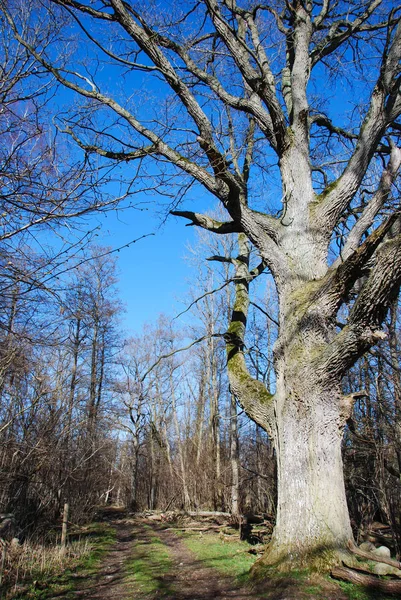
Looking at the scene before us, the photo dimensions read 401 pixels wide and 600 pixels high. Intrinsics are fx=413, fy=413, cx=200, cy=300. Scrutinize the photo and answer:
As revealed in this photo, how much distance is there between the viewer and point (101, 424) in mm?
16891

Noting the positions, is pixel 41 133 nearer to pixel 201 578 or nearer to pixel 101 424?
pixel 201 578

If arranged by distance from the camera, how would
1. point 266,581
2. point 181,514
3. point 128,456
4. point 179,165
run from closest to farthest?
point 266,581
point 179,165
point 181,514
point 128,456

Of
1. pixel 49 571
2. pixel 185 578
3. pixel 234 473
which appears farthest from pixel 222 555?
pixel 234 473

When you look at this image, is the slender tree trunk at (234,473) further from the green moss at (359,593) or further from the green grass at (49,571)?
the green moss at (359,593)

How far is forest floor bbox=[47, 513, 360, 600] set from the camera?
3.64m

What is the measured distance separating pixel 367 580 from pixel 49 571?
4.24m

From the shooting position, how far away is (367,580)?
11.6 ft

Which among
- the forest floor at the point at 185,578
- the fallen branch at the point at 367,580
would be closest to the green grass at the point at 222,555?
the forest floor at the point at 185,578

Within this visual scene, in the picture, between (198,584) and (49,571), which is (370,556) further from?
(49,571)

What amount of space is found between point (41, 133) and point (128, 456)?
78.2 ft

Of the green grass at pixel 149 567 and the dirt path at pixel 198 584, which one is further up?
the dirt path at pixel 198 584

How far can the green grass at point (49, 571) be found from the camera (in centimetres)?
466

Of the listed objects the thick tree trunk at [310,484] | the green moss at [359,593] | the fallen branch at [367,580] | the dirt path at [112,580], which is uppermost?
the thick tree trunk at [310,484]

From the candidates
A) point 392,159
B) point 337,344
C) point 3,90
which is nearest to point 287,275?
point 337,344
